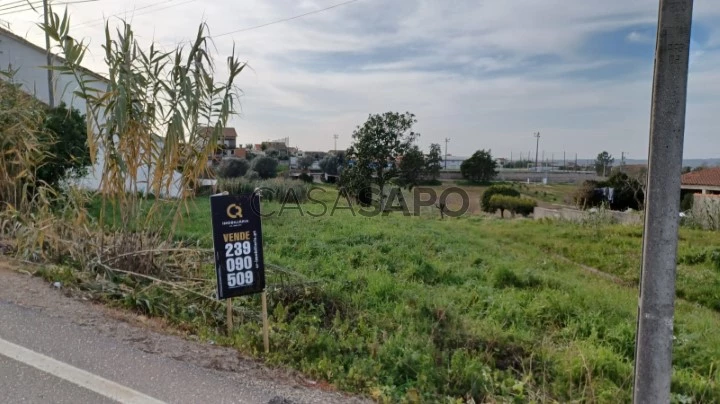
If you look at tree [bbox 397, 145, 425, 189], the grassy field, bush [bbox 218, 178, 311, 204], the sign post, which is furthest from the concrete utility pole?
tree [bbox 397, 145, 425, 189]

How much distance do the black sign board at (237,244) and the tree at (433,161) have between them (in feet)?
57.3

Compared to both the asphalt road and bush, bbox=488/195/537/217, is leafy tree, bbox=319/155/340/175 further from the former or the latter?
the asphalt road

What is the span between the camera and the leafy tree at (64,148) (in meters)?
9.98

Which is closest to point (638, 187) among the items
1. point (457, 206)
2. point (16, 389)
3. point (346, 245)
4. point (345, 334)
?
point (457, 206)

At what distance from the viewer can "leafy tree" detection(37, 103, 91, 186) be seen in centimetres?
998

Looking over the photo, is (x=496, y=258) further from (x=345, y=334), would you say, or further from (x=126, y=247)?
(x=126, y=247)

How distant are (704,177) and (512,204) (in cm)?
1743

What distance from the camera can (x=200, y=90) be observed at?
492cm

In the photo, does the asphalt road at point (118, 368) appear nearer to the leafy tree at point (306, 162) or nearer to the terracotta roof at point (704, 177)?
the terracotta roof at point (704, 177)

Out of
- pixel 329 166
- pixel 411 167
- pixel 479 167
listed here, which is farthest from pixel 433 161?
pixel 329 166

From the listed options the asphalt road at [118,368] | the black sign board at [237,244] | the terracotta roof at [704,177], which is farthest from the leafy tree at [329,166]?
the asphalt road at [118,368]

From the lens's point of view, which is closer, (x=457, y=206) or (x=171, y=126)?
(x=171, y=126)

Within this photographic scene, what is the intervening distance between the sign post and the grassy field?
1.30 ft

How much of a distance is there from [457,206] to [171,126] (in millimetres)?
17594
